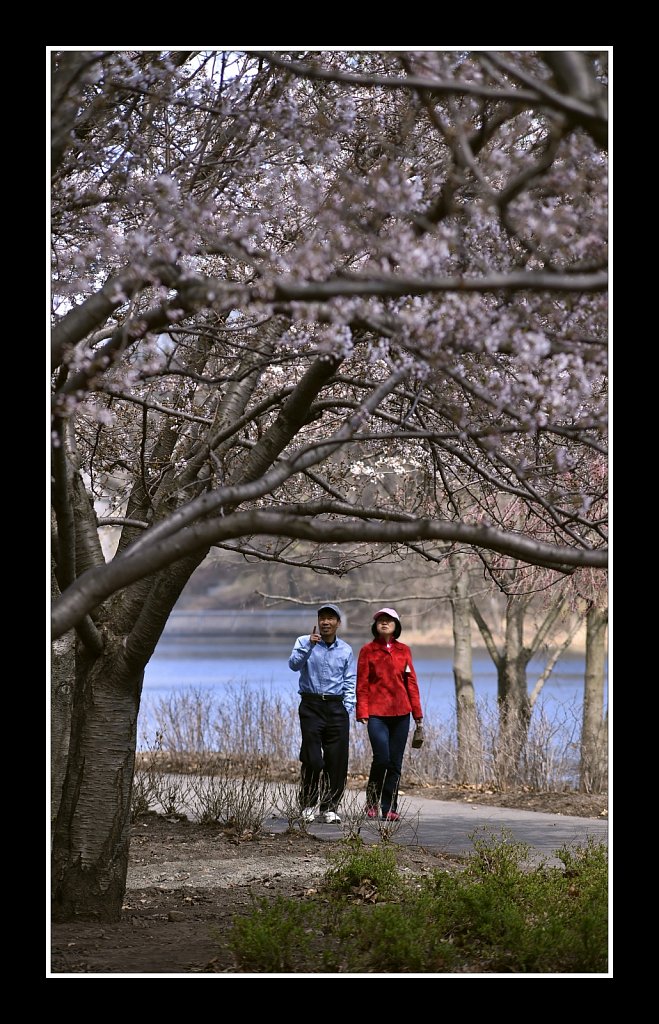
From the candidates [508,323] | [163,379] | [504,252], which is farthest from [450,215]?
[163,379]

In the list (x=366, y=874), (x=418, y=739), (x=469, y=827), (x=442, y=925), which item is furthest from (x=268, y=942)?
(x=469, y=827)

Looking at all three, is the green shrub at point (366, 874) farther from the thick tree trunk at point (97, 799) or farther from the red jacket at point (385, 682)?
the red jacket at point (385, 682)

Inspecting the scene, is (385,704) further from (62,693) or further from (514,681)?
(514,681)

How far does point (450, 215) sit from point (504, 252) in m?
0.22

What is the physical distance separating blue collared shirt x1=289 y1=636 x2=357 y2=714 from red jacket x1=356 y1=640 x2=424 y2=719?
0.18 m

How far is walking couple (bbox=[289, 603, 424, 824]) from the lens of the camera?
7.91 metres

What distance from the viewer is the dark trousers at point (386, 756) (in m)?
7.84

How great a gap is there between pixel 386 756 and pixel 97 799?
295 cm

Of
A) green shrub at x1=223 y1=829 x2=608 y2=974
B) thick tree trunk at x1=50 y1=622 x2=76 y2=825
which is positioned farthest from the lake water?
green shrub at x1=223 y1=829 x2=608 y2=974

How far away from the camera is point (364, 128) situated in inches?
190

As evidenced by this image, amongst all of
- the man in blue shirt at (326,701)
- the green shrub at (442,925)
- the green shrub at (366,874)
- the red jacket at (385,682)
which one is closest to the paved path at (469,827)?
the man in blue shirt at (326,701)

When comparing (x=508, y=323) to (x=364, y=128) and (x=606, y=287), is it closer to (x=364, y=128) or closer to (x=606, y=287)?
(x=606, y=287)
